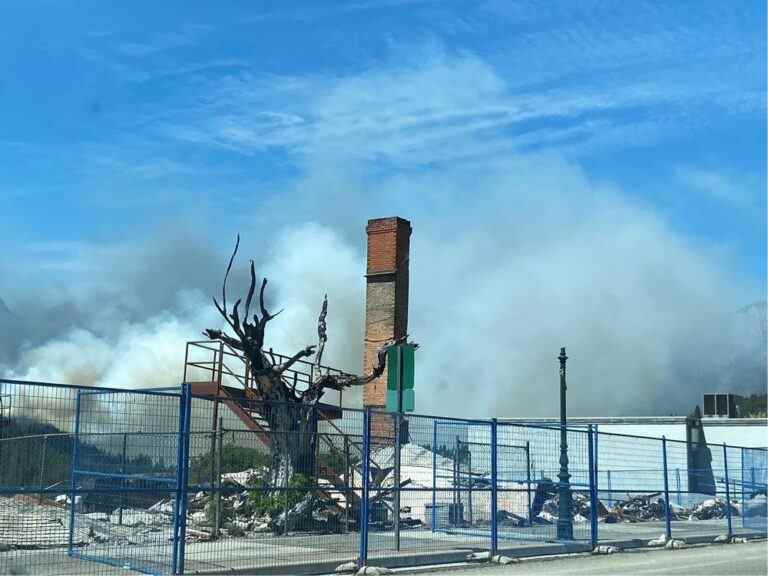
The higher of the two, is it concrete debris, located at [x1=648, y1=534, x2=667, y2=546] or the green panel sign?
the green panel sign

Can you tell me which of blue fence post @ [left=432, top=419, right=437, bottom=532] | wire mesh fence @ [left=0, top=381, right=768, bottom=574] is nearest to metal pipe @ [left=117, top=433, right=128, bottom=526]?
wire mesh fence @ [left=0, top=381, right=768, bottom=574]

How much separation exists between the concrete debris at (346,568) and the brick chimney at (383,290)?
19055mm

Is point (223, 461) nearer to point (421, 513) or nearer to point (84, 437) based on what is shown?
point (84, 437)

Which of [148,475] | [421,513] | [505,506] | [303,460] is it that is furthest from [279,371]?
[148,475]

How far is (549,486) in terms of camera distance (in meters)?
18.3

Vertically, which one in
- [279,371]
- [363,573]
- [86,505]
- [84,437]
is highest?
[279,371]

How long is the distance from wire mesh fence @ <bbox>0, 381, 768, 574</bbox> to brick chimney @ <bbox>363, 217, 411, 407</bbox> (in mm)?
14151

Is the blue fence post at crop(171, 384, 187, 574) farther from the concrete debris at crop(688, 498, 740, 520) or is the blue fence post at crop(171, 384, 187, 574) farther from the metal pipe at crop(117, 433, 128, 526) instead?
the concrete debris at crop(688, 498, 740, 520)

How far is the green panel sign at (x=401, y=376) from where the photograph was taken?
16.4m

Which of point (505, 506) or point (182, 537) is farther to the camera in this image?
point (505, 506)

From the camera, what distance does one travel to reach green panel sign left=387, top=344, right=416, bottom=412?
16.4 meters

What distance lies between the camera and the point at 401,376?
1655 centimetres

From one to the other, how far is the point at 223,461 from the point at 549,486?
7.09 meters

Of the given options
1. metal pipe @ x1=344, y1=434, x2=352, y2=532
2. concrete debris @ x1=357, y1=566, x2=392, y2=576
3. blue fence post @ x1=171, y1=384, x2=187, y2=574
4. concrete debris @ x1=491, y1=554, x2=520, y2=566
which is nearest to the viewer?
blue fence post @ x1=171, y1=384, x2=187, y2=574
